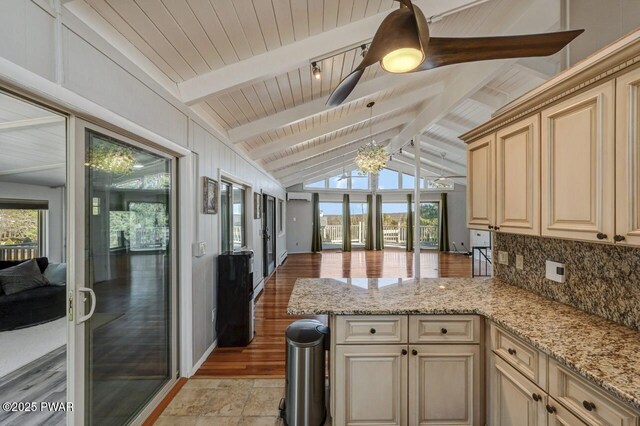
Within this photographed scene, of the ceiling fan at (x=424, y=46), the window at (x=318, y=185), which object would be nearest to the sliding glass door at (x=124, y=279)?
the ceiling fan at (x=424, y=46)

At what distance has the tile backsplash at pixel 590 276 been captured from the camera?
1444mm

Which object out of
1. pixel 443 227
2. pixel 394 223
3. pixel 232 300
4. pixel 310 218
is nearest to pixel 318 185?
pixel 310 218

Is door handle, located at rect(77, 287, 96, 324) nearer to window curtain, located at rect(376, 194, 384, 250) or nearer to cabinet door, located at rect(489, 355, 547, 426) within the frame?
cabinet door, located at rect(489, 355, 547, 426)

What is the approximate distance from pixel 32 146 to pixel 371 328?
214cm

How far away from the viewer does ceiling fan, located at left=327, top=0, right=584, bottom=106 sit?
49.2 inches

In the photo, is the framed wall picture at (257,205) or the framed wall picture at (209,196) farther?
the framed wall picture at (257,205)

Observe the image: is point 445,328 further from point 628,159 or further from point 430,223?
point 430,223

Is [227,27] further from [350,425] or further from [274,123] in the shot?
[350,425]

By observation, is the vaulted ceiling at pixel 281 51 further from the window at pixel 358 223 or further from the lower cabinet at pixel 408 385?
the window at pixel 358 223

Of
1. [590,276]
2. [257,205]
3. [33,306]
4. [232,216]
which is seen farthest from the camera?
[257,205]

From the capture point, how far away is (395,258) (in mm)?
9391

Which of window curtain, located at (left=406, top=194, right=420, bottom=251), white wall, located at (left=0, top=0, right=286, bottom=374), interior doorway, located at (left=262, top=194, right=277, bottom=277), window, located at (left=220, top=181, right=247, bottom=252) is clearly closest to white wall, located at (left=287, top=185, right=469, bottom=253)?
window curtain, located at (left=406, top=194, right=420, bottom=251)

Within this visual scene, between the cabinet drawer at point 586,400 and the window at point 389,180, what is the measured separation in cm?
1057

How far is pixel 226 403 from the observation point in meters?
2.33
